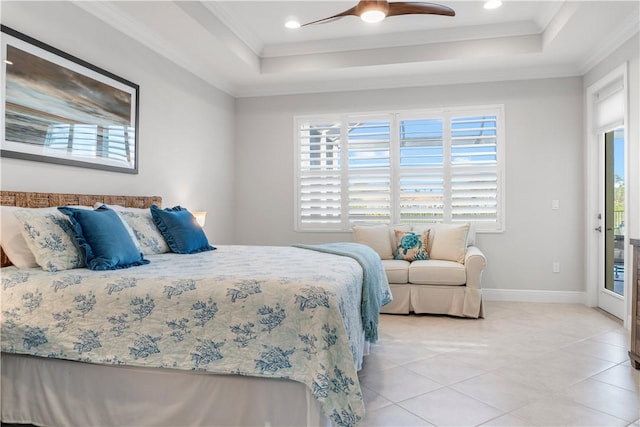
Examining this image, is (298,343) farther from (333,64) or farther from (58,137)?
(333,64)

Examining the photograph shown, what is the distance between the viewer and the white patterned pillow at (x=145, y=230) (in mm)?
3078

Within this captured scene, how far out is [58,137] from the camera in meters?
3.04

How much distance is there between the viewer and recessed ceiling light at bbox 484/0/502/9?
3.83m

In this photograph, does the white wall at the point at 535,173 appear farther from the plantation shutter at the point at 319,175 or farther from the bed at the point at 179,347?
the bed at the point at 179,347

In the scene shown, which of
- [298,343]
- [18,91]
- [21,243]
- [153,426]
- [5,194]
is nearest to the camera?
[298,343]

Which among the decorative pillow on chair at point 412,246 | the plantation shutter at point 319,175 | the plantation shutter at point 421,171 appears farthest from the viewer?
the plantation shutter at point 319,175

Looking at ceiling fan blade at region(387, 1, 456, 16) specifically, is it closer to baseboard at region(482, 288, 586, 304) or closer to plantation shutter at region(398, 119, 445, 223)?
plantation shutter at region(398, 119, 445, 223)

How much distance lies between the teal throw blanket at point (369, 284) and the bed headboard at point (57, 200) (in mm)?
1613

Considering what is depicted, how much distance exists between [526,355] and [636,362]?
0.66 m

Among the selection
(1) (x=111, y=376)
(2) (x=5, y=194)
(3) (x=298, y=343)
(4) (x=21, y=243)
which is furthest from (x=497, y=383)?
(2) (x=5, y=194)

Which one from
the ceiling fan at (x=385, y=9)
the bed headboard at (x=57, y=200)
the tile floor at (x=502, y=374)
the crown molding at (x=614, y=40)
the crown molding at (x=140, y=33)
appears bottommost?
the tile floor at (x=502, y=374)

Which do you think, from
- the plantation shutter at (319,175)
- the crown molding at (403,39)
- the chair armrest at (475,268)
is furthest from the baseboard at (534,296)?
the crown molding at (403,39)

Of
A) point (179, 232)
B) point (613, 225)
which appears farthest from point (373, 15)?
point (613, 225)

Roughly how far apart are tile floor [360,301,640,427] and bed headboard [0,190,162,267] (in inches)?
92.8
